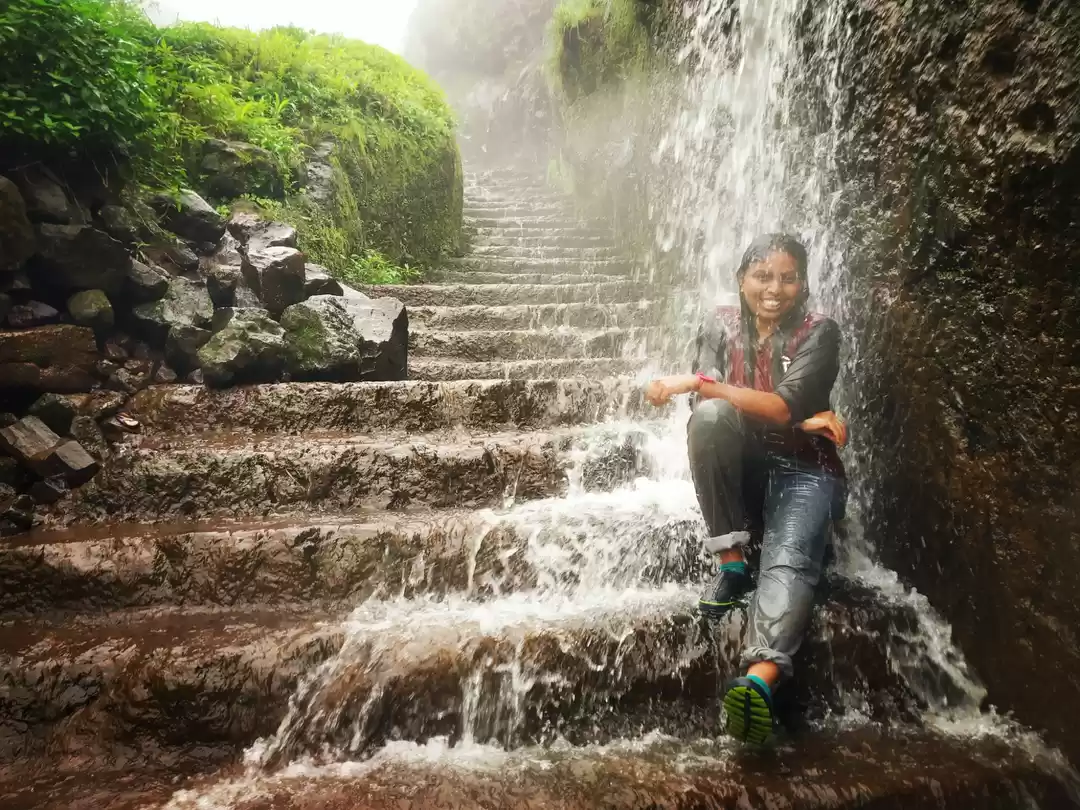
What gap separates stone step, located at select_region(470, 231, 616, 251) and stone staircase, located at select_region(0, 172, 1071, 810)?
204 inches

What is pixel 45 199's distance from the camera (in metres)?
3.28

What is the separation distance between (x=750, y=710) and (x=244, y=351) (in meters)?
3.48

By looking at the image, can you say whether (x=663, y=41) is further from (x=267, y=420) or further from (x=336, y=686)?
(x=336, y=686)

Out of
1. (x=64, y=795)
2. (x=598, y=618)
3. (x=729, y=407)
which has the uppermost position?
(x=729, y=407)

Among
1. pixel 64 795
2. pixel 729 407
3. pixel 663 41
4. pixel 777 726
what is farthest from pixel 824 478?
pixel 663 41

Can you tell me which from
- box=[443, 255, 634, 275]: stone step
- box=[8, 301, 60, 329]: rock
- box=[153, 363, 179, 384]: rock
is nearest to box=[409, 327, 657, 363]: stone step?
box=[153, 363, 179, 384]: rock

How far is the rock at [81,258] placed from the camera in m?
3.28

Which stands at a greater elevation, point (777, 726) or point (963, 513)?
point (963, 513)

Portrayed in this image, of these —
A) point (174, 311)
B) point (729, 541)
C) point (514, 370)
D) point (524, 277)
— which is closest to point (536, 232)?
point (524, 277)

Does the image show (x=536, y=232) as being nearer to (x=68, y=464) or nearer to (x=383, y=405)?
(x=383, y=405)

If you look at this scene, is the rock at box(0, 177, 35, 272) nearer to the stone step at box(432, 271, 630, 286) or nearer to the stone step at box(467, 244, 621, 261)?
the stone step at box(432, 271, 630, 286)

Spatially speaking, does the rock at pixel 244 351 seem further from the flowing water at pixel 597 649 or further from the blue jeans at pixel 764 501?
the blue jeans at pixel 764 501

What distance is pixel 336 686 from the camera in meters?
2.13

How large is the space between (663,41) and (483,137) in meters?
14.6
